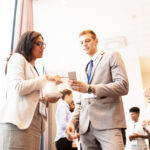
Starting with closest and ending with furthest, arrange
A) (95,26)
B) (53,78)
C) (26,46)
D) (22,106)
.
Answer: (22,106) → (53,78) → (26,46) → (95,26)

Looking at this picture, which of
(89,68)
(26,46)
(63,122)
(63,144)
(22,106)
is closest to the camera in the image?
(22,106)

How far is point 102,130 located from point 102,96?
229 millimetres

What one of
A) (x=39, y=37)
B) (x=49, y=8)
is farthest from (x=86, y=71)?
(x=49, y=8)

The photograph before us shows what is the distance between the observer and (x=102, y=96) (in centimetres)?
136

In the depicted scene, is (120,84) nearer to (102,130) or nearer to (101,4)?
(102,130)

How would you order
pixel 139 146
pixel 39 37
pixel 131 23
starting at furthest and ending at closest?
pixel 131 23 < pixel 139 146 < pixel 39 37

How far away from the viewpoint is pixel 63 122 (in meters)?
3.20

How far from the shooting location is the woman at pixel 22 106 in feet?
3.82

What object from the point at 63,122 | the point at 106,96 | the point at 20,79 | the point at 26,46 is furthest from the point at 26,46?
the point at 63,122

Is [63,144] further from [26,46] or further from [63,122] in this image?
[26,46]

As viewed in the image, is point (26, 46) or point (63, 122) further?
point (63, 122)

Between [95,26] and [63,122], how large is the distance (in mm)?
2245

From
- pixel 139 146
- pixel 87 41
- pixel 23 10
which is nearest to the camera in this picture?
pixel 87 41

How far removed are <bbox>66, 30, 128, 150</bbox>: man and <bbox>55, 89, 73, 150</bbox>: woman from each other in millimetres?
1636
